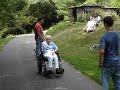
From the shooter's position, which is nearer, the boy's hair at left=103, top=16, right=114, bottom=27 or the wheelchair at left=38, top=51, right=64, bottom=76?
the boy's hair at left=103, top=16, right=114, bottom=27

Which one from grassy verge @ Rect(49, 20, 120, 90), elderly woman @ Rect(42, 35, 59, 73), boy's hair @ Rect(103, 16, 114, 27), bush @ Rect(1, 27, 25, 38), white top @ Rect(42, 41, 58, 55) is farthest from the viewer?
bush @ Rect(1, 27, 25, 38)

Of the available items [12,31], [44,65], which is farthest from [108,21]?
[12,31]

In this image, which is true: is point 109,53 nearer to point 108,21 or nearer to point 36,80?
point 108,21

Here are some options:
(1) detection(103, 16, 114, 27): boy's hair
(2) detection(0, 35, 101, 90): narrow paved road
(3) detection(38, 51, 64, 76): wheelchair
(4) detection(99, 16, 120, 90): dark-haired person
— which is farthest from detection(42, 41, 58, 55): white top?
(1) detection(103, 16, 114, 27): boy's hair

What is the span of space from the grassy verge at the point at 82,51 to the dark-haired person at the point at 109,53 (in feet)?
8.28

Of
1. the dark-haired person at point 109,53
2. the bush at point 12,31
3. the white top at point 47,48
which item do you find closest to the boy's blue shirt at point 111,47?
the dark-haired person at point 109,53

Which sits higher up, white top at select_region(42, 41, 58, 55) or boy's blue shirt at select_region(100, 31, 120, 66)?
boy's blue shirt at select_region(100, 31, 120, 66)

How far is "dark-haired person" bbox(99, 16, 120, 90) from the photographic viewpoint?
8.90m

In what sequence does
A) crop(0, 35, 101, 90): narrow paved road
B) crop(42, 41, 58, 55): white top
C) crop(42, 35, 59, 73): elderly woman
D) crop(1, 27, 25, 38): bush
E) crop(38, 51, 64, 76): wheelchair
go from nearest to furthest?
1. crop(0, 35, 101, 90): narrow paved road
2. crop(42, 35, 59, 73): elderly woman
3. crop(38, 51, 64, 76): wheelchair
4. crop(42, 41, 58, 55): white top
5. crop(1, 27, 25, 38): bush

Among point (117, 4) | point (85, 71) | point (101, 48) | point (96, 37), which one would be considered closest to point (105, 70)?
point (101, 48)

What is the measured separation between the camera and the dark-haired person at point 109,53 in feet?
29.2

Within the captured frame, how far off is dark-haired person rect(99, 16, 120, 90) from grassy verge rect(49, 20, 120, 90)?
252 cm

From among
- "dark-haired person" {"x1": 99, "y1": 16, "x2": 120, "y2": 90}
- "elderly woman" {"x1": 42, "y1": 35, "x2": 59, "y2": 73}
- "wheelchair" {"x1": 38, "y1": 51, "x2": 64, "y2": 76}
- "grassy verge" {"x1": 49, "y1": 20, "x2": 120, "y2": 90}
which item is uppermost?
"dark-haired person" {"x1": 99, "y1": 16, "x2": 120, "y2": 90}

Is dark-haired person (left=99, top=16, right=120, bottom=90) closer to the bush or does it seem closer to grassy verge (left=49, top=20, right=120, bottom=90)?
grassy verge (left=49, top=20, right=120, bottom=90)
